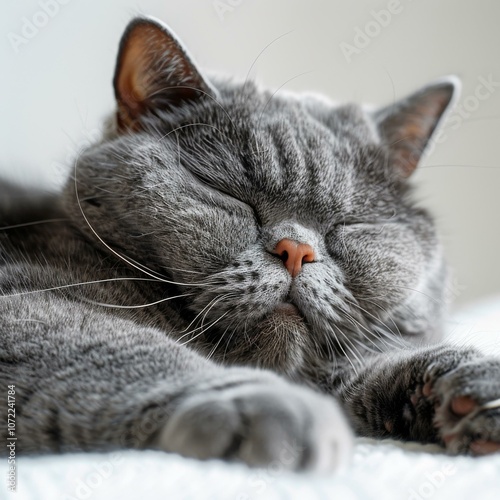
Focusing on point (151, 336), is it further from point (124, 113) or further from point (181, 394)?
point (124, 113)

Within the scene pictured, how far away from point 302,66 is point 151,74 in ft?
3.93

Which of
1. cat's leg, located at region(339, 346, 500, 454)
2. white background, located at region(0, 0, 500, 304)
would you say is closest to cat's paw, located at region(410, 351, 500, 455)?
cat's leg, located at region(339, 346, 500, 454)

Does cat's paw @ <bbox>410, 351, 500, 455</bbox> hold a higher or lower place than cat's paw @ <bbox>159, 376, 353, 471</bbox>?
lower

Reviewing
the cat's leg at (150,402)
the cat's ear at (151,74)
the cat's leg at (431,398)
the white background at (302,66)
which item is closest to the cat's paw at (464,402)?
the cat's leg at (431,398)

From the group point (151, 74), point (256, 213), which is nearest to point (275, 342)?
point (256, 213)

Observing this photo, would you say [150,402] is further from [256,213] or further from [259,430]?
[256,213]

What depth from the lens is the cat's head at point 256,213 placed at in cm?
100

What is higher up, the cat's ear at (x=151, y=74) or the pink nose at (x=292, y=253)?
the cat's ear at (x=151, y=74)

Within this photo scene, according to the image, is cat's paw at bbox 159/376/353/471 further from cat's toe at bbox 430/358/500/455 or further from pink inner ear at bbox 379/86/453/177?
pink inner ear at bbox 379/86/453/177

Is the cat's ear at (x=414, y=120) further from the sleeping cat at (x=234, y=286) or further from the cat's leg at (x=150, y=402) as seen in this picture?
the cat's leg at (x=150, y=402)

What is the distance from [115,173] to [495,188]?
2.07 metres

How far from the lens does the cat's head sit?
1.00m

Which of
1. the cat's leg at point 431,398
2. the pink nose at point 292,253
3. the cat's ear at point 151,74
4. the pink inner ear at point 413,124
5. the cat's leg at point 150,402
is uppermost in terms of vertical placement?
the cat's ear at point 151,74

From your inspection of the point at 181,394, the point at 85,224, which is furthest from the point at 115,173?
the point at 181,394
